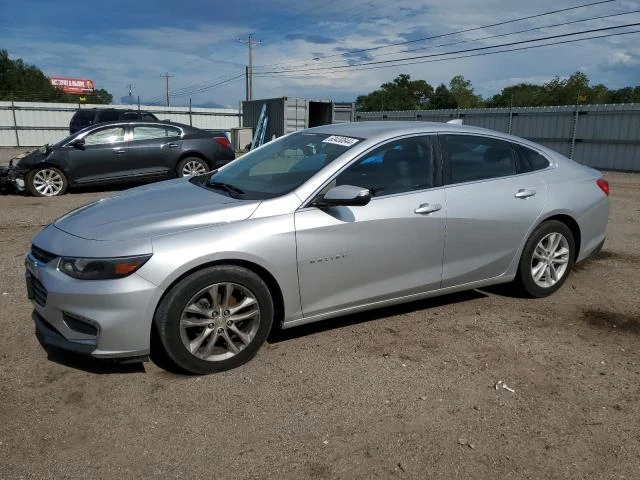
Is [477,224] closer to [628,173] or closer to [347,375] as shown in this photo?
[347,375]

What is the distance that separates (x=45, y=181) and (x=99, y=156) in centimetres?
116

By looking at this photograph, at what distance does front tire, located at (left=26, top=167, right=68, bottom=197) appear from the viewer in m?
10.7

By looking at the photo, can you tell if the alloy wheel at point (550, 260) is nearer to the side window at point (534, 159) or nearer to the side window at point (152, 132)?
the side window at point (534, 159)

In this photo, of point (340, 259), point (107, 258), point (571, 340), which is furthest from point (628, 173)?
point (107, 258)

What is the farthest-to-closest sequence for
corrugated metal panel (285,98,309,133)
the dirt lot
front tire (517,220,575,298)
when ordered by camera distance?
corrugated metal panel (285,98,309,133) → front tire (517,220,575,298) → the dirt lot

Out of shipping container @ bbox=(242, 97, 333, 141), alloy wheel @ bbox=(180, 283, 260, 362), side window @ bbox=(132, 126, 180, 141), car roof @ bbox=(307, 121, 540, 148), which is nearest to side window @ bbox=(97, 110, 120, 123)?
shipping container @ bbox=(242, 97, 333, 141)

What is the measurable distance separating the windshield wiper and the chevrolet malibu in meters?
0.01

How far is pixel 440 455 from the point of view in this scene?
2721 millimetres

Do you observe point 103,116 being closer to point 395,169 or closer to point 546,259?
point 395,169

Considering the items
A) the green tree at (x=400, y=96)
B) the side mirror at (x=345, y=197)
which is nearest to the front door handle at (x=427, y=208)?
the side mirror at (x=345, y=197)

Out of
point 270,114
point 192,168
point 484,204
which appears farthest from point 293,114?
point 484,204

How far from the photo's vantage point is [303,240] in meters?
3.57

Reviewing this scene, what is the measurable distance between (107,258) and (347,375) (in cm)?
167

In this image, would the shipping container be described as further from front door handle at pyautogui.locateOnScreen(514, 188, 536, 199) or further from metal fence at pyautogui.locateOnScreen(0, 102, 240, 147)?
front door handle at pyautogui.locateOnScreen(514, 188, 536, 199)
